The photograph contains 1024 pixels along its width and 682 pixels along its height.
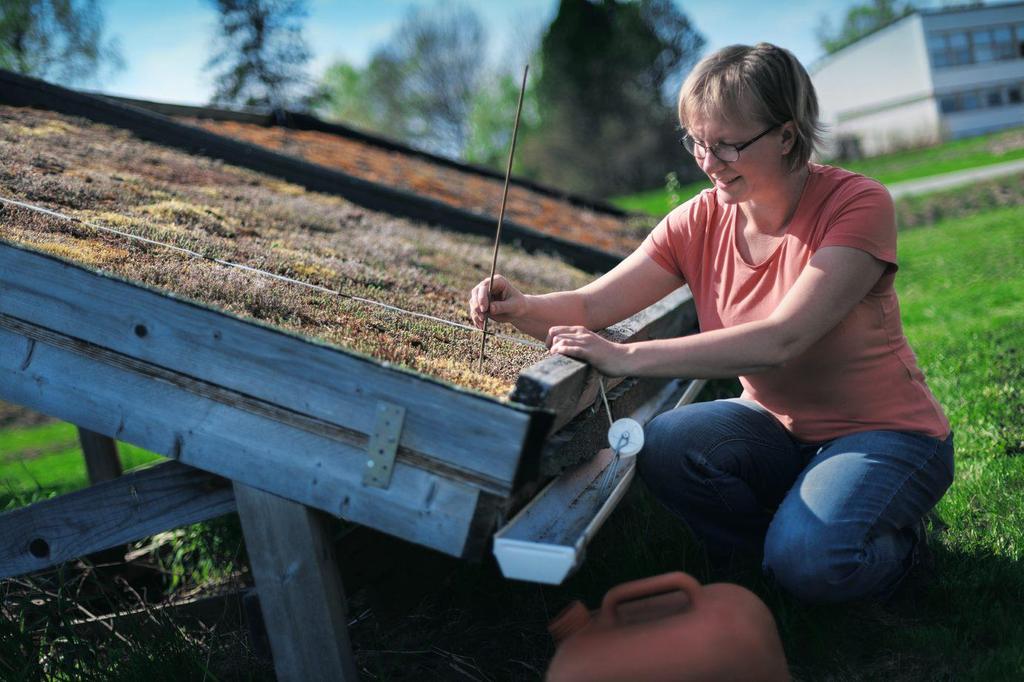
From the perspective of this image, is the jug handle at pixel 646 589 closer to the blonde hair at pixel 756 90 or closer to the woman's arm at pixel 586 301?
the woman's arm at pixel 586 301

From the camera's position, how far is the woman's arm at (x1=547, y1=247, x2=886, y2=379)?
246cm

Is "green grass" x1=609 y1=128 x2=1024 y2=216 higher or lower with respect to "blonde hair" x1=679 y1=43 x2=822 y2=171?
lower

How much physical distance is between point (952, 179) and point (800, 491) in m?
16.2

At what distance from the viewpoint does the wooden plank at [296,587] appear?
2518 mm

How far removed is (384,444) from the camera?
7.56ft

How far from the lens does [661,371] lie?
2457 mm

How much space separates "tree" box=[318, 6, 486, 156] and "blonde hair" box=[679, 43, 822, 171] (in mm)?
45892

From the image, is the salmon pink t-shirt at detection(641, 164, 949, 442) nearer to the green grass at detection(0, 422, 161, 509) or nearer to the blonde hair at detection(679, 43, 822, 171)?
the blonde hair at detection(679, 43, 822, 171)

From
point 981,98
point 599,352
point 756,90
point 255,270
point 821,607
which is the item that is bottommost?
point 981,98

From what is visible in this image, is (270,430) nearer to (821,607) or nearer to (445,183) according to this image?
(821,607)

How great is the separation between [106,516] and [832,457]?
2.23 metres

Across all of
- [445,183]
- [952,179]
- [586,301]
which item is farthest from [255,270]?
[952,179]

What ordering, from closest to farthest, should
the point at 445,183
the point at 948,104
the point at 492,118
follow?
the point at 445,183 < the point at 948,104 < the point at 492,118

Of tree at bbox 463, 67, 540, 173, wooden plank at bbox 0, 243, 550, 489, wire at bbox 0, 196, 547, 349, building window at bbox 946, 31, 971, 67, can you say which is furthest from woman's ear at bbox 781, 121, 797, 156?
tree at bbox 463, 67, 540, 173
